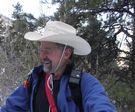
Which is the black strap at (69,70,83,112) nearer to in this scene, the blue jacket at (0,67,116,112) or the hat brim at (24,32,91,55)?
the blue jacket at (0,67,116,112)

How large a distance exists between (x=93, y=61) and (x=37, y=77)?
6627 millimetres

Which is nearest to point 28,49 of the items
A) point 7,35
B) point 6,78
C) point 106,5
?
point 6,78

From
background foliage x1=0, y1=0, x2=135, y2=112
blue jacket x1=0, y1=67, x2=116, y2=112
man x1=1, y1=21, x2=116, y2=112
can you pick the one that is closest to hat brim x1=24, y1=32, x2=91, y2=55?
man x1=1, y1=21, x2=116, y2=112

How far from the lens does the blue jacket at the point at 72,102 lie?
225 centimetres

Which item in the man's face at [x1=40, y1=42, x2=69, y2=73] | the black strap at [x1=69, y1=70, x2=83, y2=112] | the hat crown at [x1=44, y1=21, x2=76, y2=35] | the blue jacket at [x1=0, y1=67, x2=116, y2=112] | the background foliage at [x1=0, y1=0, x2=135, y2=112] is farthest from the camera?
the background foliage at [x1=0, y1=0, x2=135, y2=112]

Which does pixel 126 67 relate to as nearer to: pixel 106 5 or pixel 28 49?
pixel 106 5

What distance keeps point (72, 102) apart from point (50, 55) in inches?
13.9

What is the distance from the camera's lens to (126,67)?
9617mm

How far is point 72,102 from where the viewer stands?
7.89ft

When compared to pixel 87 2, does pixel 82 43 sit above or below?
below

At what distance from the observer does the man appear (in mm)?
2439

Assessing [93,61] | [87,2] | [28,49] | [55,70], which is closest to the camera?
[55,70]

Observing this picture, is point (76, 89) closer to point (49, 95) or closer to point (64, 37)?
point (49, 95)

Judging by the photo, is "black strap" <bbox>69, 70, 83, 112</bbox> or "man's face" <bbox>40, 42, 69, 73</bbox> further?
"man's face" <bbox>40, 42, 69, 73</bbox>
